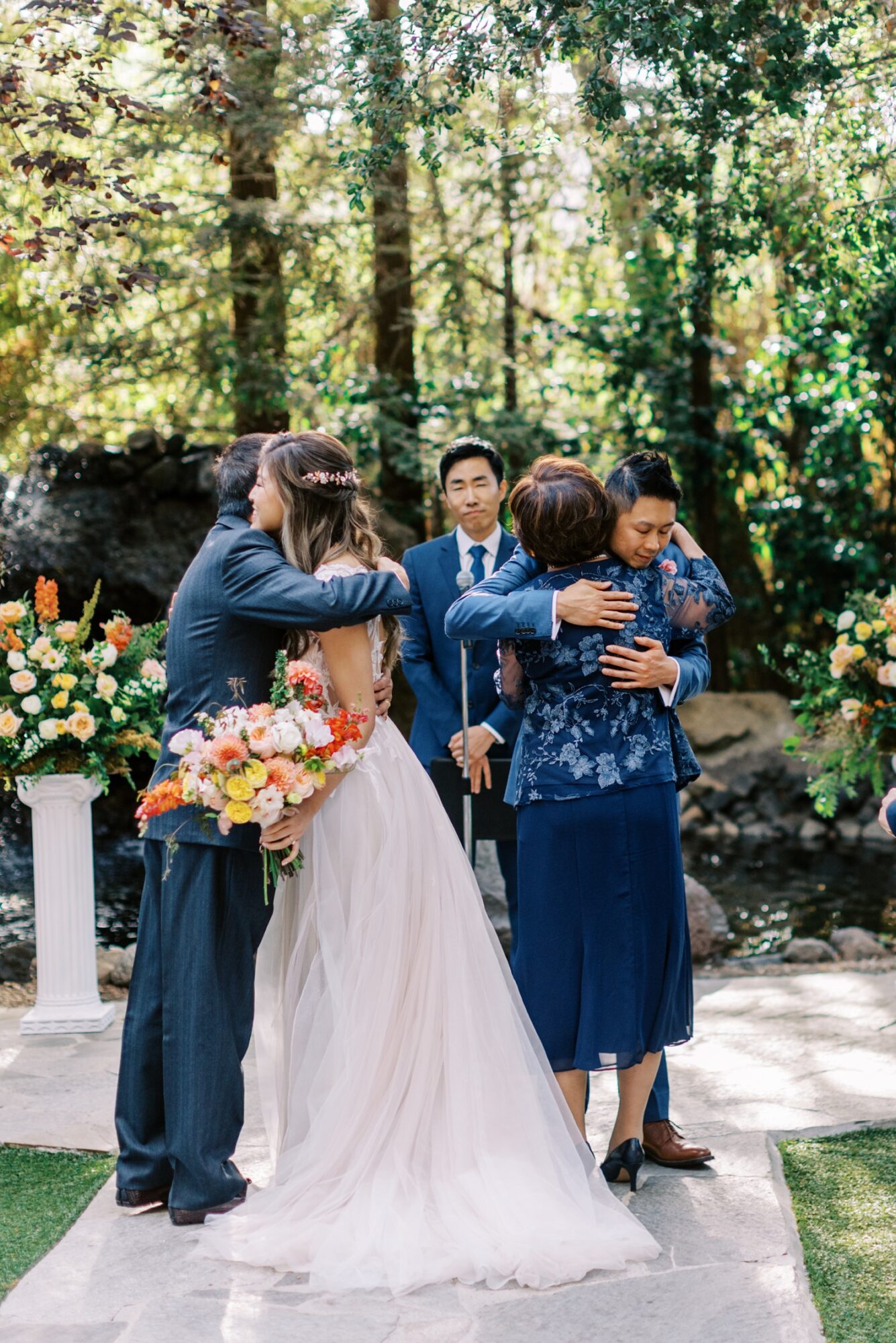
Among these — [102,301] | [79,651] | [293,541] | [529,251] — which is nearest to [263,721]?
[293,541]

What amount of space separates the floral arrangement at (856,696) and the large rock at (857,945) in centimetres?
194

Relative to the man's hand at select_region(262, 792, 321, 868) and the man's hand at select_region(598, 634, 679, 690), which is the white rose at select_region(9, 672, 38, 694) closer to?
the man's hand at select_region(262, 792, 321, 868)

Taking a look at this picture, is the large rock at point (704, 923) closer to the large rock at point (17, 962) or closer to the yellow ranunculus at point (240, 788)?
the large rock at point (17, 962)

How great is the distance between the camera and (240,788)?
303 centimetres

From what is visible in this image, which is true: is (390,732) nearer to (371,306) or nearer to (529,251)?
(371,306)

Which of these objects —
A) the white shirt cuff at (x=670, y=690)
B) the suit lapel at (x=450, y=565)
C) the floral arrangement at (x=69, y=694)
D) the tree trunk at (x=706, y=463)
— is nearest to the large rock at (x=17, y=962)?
the floral arrangement at (x=69, y=694)

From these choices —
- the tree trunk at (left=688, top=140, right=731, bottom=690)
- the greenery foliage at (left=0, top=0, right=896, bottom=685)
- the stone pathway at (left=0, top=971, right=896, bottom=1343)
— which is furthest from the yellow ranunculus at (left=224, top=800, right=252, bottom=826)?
the tree trunk at (left=688, top=140, right=731, bottom=690)

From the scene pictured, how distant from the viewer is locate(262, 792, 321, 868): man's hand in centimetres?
318

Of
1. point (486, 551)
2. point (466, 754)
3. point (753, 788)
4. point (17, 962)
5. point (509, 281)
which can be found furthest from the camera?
point (509, 281)

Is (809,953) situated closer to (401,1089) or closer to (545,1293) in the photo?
(401,1089)

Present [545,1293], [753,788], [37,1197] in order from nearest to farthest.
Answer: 1. [545,1293]
2. [37,1197]
3. [753,788]

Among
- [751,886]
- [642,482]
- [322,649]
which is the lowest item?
[751,886]

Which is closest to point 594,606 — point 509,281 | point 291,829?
point 291,829

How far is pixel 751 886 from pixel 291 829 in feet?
20.4
